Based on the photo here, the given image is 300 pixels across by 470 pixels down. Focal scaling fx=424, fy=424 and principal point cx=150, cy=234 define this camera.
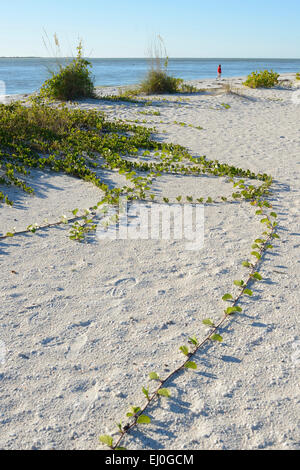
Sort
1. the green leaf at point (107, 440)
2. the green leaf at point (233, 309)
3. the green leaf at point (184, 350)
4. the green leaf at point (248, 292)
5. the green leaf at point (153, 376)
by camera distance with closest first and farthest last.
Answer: the green leaf at point (107, 440), the green leaf at point (153, 376), the green leaf at point (184, 350), the green leaf at point (233, 309), the green leaf at point (248, 292)

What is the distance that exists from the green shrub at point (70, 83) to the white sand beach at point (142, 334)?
800 centimetres

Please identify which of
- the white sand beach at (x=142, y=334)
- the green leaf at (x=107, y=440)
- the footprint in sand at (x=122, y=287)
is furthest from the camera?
the footprint in sand at (x=122, y=287)

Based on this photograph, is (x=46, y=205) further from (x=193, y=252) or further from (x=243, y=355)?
(x=243, y=355)

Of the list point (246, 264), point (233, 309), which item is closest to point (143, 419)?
point (233, 309)

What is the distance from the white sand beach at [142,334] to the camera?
2.18 meters

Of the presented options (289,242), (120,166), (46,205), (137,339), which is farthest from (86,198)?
(137,339)

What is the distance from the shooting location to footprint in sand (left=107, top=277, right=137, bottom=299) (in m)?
3.33

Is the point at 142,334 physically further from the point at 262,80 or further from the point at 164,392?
the point at 262,80

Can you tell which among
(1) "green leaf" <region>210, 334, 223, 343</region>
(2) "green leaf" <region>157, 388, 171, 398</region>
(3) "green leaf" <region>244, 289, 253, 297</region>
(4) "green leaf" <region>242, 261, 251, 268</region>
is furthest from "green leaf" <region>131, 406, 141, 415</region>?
(4) "green leaf" <region>242, 261, 251, 268</region>

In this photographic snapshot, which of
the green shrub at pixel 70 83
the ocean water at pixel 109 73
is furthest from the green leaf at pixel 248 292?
the ocean water at pixel 109 73

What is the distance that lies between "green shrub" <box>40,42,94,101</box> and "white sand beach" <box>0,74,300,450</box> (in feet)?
26.2

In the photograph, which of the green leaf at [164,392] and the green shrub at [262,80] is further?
the green shrub at [262,80]

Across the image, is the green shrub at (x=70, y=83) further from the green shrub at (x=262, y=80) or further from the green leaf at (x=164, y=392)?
the green leaf at (x=164, y=392)
